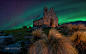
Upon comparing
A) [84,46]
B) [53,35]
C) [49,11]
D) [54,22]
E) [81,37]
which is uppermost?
[49,11]

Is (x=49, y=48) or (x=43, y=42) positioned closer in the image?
(x=49, y=48)

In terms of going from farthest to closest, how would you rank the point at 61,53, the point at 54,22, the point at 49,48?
the point at 54,22, the point at 49,48, the point at 61,53

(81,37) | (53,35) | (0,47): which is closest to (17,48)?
(0,47)

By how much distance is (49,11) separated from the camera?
15539 millimetres

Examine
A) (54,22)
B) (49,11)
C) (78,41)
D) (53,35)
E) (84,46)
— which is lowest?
(84,46)

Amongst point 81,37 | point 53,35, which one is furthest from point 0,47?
point 81,37

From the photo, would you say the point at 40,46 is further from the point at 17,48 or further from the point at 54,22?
the point at 54,22

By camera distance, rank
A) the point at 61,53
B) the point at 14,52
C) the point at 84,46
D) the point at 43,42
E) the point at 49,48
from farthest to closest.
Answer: the point at 84,46, the point at 14,52, the point at 43,42, the point at 49,48, the point at 61,53

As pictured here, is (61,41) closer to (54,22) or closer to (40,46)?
(40,46)

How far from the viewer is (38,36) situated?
4.90m

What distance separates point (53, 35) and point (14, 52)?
2.67m

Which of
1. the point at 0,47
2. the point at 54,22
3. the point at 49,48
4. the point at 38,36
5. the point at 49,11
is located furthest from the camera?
the point at 54,22

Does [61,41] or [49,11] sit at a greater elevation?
[49,11]

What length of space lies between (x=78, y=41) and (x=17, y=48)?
14.5ft
